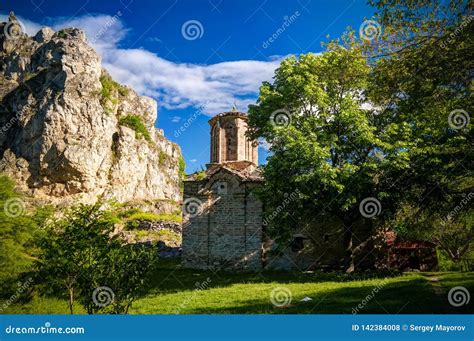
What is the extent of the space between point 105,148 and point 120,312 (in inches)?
1552

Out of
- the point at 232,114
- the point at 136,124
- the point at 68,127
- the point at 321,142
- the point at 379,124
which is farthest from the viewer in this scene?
the point at 136,124

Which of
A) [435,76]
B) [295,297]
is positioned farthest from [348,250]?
[435,76]

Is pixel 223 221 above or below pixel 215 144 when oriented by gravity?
below

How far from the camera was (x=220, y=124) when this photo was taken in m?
27.6

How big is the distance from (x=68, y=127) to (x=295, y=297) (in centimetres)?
3810

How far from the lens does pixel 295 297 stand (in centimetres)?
1271

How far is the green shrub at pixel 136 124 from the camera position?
4900 cm

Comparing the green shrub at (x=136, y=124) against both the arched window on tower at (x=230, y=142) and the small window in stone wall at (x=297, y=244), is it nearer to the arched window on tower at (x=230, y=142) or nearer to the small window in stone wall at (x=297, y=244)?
the arched window on tower at (x=230, y=142)

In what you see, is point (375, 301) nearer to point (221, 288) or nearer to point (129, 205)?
point (221, 288)

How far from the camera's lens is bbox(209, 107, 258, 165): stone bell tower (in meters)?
27.2

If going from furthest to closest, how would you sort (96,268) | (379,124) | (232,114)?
(232,114) < (379,124) < (96,268)

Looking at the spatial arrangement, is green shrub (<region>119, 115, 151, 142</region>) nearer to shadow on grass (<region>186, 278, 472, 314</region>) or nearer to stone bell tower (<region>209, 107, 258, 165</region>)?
stone bell tower (<region>209, 107, 258, 165</region>)

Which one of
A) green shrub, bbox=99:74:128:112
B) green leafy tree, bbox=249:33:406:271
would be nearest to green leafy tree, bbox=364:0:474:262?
green leafy tree, bbox=249:33:406:271

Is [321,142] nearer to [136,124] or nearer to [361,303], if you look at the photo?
[361,303]
